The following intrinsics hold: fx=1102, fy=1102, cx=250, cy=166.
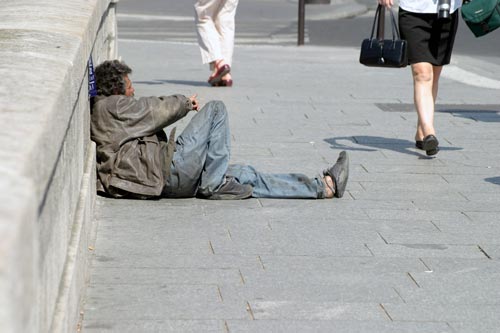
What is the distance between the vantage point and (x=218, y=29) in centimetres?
1149

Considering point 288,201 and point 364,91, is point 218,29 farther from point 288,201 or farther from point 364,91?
point 288,201

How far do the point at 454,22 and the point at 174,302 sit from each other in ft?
13.6

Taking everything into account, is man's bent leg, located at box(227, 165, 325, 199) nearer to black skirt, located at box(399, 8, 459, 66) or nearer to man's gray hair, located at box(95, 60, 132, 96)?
man's gray hair, located at box(95, 60, 132, 96)

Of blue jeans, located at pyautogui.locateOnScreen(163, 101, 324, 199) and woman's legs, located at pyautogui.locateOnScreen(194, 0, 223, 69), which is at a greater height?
blue jeans, located at pyautogui.locateOnScreen(163, 101, 324, 199)

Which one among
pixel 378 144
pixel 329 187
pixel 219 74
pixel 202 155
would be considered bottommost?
pixel 219 74

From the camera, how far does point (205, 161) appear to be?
616cm

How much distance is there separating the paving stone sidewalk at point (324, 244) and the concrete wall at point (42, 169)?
36 cm

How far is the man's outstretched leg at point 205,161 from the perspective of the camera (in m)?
6.05

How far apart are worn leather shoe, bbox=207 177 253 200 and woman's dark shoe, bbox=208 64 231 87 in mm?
4870

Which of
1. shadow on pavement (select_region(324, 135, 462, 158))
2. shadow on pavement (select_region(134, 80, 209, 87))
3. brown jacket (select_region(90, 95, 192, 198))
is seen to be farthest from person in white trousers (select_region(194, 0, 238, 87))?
brown jacket (select_region(90, 95, 192, 198))

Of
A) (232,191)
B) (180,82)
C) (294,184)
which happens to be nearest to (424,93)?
(294,184)

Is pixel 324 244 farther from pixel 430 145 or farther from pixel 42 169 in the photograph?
pixel 42 169

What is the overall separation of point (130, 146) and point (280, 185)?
918 mm

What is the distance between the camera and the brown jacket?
5961mm
